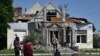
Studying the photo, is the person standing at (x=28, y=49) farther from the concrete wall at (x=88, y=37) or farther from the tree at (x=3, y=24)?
the concrete wall at (x=88, y=37)

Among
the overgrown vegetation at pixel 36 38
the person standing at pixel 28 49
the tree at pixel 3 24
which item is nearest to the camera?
the person standing at pixel 28 49

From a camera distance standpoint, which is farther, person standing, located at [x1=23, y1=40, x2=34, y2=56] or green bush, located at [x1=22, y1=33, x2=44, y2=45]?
green bush, located at [x1=22, y1=33, x2=44, y2=45]

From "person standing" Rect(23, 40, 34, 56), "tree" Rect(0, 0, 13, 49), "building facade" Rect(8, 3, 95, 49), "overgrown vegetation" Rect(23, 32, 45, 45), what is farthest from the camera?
"building facade" Rect(8, 3, 95, 49)

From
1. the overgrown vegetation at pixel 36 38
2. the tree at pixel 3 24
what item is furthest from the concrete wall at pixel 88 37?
the tree at pixel 3 24

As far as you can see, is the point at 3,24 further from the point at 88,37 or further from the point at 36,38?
the point at 88,37

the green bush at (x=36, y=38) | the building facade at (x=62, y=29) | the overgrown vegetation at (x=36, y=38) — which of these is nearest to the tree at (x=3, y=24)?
the building facade at (x=62, y=29)

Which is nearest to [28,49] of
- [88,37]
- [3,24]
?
[3,24]

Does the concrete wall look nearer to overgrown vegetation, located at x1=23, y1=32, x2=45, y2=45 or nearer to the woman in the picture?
overgrown vegetation, located at x1=23, y1=32, x2=45, y2=45

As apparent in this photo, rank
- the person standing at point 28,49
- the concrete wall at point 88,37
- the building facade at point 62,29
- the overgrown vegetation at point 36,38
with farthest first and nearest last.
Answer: the concrete wall at point 88,37, the building facade at point 62,29, the overgrown vegetation at point 36,38, the person standing at point 28,49

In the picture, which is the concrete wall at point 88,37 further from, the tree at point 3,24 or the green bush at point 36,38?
the tree at point 3,24

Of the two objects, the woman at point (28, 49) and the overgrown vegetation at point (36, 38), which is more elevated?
the woman at point (28, 49)

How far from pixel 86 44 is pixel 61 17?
632cm

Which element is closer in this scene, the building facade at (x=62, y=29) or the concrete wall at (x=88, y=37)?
the building facade at (x=62, y=29)

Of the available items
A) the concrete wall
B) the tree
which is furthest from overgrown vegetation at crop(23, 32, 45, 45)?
the concrete wall
